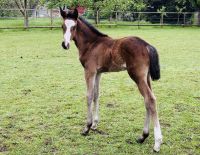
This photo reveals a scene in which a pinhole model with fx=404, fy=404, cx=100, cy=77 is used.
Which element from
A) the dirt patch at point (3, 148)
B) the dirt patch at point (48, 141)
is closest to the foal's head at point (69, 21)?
the dirt patch at point (48, 141)

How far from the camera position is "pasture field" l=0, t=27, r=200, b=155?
5266 mm

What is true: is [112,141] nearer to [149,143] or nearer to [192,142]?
[149,143]

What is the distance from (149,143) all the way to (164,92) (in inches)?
130

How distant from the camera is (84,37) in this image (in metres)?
5.82

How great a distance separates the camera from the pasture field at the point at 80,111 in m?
5.27

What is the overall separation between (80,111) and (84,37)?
168 centimetres

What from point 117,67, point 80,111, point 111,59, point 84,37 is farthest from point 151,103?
point 80,111

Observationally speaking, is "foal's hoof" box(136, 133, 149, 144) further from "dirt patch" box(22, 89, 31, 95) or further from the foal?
"dirt patch" box(22, 89, 31, 95)

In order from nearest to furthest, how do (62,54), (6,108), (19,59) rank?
(6,108)
(19,59)
(62,54)

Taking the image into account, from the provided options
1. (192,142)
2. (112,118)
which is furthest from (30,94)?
(192,142)

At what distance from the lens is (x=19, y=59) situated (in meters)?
13.7

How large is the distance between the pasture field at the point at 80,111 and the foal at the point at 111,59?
13.8 inches

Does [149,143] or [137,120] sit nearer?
[149,143]

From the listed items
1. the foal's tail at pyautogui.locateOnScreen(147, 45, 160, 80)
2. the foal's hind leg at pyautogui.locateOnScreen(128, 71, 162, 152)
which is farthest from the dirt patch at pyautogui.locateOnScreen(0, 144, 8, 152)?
the foal's tail at pyautogui.locateOnScreen(147, 45, 160, 80)
